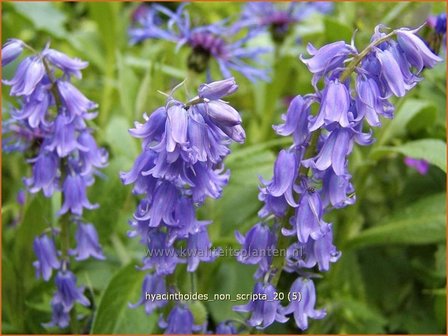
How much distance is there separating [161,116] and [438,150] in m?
0.74

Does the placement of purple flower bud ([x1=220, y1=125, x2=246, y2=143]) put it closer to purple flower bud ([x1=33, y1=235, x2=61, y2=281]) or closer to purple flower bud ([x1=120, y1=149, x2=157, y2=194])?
purple flower bud ([x1=120, y1=149, x2=157, y2=194])

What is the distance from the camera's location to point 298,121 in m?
1.01

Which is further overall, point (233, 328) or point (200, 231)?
point (233, 328)

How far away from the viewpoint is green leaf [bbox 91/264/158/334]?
1.31 metres

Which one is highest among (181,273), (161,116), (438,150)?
(438,150)

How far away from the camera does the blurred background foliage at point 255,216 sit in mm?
1466

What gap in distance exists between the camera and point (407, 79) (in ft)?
3.22

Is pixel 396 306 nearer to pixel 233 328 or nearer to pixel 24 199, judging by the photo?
pixel 233 328

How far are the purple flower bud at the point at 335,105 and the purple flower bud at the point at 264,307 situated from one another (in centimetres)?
28

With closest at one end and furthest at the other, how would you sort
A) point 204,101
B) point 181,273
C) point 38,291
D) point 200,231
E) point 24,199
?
1. point 204,101
2. point 200,231
3. point 181,273
4. point 38,291
5. point 24,199

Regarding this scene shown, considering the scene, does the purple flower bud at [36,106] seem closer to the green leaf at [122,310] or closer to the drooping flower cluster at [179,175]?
the drooping flower cluster at [179,175]

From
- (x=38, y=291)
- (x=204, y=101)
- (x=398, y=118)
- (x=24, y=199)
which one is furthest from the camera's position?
(x=398, y=118)

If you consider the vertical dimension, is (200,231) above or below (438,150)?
below

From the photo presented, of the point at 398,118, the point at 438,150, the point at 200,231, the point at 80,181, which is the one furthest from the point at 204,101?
the point at 398,118
